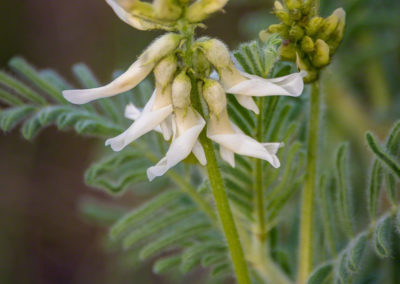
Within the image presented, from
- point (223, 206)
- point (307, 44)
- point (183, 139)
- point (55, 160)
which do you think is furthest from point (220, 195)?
point (55, 160)

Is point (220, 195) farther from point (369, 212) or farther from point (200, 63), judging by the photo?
point (369, 212)

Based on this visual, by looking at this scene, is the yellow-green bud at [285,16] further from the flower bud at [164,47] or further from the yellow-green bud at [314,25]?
the flower bud at [164,47]

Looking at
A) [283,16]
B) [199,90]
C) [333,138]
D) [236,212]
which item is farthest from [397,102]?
[199,90]

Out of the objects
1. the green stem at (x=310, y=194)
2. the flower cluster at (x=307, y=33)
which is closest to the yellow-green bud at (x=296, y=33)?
the flower cluster at (x=307, y=33)

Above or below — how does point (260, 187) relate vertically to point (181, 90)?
below

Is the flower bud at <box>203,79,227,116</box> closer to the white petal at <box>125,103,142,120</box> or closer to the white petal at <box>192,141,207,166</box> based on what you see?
the white petal at <box>192,141,207,166</box>
